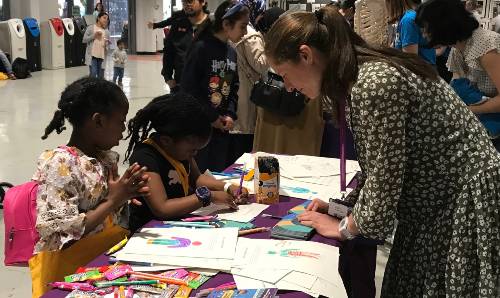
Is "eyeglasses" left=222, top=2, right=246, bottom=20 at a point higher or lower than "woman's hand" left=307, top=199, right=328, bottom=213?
higher

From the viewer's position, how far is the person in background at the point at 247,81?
3305mm

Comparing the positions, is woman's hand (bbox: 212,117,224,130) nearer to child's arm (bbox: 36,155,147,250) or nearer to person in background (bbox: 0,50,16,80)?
child's arm (bbox: 36,155,147,250)

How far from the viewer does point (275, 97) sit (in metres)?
3.18

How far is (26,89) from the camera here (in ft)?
30.3

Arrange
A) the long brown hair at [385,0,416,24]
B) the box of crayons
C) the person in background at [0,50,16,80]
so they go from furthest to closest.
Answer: the person in background at [0,50,16,80]
the long brown hair at [385,0,416,24]
the box of crayons

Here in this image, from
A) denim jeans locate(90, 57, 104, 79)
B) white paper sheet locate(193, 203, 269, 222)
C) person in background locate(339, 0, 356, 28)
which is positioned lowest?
denim jeans locate(90, 57, 104, 79)

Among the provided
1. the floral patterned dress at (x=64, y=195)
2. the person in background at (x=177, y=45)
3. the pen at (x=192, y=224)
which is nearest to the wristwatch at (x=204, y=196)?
the pen at (x=192, y=224)

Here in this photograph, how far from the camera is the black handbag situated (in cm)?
319

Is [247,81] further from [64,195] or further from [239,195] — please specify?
[64,195]

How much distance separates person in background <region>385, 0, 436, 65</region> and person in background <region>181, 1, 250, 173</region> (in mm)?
978

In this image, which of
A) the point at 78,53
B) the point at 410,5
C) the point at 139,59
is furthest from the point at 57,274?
the point at 139,59

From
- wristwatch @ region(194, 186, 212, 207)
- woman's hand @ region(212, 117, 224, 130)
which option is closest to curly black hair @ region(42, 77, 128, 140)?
wristwatch @ region(194, 186, 212, 207)

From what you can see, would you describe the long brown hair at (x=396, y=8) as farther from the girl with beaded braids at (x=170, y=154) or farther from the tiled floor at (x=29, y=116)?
the girl with beaded braids at (x=170, y=154)

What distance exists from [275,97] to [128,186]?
168cm
